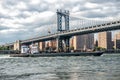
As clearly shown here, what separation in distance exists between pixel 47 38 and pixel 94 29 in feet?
129

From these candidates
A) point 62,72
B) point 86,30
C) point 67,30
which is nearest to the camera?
point 62,72

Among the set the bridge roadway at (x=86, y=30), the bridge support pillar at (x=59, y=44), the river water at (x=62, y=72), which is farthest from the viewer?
the bridge support pillar at (x=59, y=44)

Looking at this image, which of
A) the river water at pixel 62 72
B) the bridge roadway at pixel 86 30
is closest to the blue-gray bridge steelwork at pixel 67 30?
the bridge roadway at pixel 86 30

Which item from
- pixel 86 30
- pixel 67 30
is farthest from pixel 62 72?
pixel 67 30

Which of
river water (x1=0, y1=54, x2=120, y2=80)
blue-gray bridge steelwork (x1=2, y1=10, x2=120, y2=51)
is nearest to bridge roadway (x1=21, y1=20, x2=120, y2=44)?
blue-gray bridge steelwork (x1=2, y1=10, x2=120, y2=51)

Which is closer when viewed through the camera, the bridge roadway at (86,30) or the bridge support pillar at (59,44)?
the bridge roadway at (86,30)

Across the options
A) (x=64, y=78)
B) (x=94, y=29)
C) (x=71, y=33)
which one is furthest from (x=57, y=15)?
(x=64, y=78)

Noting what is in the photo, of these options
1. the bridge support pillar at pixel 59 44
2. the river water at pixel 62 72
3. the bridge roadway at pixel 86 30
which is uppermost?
the bridge roadway at pixel 86 30

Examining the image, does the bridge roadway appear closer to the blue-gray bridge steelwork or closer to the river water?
the blue-gray bridge steelwork

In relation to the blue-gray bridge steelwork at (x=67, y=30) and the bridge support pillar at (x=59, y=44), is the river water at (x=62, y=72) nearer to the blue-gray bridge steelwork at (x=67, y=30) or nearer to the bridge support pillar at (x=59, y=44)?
the blue-gray bridge steelwork at (x=67, y=30)

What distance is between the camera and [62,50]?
6432 inches

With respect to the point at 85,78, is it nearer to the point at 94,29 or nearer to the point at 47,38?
the point at 94,29

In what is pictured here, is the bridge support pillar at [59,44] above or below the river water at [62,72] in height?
above

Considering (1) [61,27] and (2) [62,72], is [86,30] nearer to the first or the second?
(1) [61,27]
